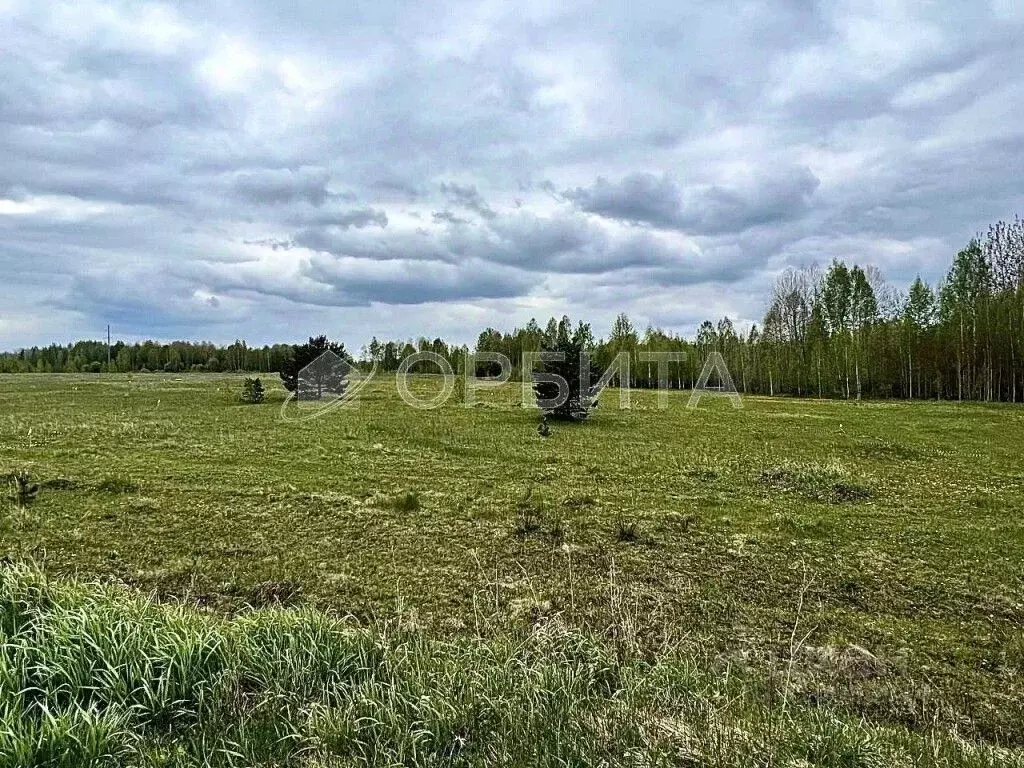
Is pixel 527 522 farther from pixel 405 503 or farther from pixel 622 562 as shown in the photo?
pixel 405 503

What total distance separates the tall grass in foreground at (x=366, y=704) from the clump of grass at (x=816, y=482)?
8.58 metres

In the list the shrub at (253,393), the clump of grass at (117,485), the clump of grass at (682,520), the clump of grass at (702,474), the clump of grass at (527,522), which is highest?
the shrub at (253,393)

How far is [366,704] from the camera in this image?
3.86 metres

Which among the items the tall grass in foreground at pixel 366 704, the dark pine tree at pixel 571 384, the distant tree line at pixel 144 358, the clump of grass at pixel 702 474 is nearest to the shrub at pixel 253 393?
the dark pine tree at pixel 571 384

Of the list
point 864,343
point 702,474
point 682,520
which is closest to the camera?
point 682,520

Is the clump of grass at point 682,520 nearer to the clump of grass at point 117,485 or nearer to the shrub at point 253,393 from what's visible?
the clump of grass at point 117,485

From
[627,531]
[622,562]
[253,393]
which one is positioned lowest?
[622,562]

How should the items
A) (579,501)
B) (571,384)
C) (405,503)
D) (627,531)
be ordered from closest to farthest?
(627,531) → (405,503) → (579,501) → (571,384)

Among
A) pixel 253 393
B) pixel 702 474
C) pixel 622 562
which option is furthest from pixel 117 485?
pixel 253 393

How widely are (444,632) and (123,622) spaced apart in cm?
259

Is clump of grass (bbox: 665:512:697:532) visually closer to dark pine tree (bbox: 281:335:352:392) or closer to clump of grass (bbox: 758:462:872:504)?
clump of grass (bbox: 758:462:872:504)

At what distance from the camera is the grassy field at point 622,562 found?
4.32m

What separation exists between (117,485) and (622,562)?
374 inches

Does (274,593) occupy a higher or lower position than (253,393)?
lower
